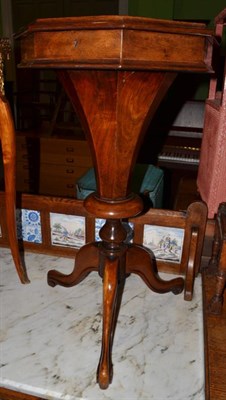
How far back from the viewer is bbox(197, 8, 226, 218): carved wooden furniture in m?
1.26

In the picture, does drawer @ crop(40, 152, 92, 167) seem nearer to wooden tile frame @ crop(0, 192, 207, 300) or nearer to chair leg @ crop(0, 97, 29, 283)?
wooden tile frame @ crop(0, 192, 207, 300)

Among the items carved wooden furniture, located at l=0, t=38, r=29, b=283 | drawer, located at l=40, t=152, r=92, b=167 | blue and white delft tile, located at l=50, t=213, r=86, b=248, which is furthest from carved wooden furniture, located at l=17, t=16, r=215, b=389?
drawer, located at l=40, t=152, r=92, b=167

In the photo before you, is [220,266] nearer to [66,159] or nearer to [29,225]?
[29,225]

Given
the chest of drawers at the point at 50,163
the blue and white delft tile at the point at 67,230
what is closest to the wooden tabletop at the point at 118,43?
the blue and white delft tile at the point at 67,230

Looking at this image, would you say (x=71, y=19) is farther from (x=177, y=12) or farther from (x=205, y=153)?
(x=177, y=12)

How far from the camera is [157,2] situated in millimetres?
3711

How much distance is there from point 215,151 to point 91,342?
2.64 ft

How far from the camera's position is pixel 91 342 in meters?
1.01

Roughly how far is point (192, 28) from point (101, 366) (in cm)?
81

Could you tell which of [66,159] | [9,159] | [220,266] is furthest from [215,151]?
[66,159]

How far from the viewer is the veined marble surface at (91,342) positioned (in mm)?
882

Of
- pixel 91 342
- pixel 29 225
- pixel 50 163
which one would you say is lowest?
pixel 50 163

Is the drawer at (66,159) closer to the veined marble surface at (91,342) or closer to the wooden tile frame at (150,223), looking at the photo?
the wooden tile frame at (150,223)

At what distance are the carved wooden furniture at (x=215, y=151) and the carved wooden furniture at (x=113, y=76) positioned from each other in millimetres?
519
